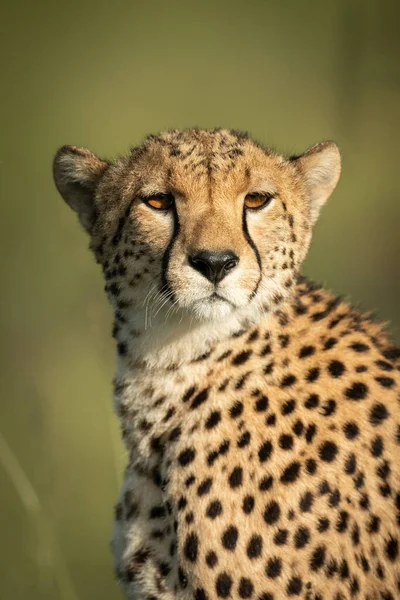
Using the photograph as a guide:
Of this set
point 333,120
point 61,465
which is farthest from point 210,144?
point 333,120

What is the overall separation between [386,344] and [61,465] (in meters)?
1.82

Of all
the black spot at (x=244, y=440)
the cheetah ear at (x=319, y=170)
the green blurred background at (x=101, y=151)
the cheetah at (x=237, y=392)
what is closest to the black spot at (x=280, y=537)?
the cheetah at (x=237, y=392)

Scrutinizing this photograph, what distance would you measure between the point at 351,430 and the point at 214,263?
0.50 meters

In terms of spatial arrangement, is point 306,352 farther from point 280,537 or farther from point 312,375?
point 280,537

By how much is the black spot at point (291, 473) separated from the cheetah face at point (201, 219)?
374mm

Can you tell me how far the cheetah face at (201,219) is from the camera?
2.64 meters

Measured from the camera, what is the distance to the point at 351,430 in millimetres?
2676

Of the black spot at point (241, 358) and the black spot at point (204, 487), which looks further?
the black spot at point (241, 358)

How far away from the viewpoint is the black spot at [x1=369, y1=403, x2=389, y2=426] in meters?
2.68

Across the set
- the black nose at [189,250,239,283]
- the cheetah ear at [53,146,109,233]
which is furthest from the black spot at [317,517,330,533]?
the cheetah ear at [53,146,109,233]

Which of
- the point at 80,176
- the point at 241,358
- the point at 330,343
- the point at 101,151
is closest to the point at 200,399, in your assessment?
the point at 241,358

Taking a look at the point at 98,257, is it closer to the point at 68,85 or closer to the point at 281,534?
the point at 281,534

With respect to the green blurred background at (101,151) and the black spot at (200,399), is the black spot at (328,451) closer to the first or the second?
the black spot at (200,399)

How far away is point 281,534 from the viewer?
2.56 meters
